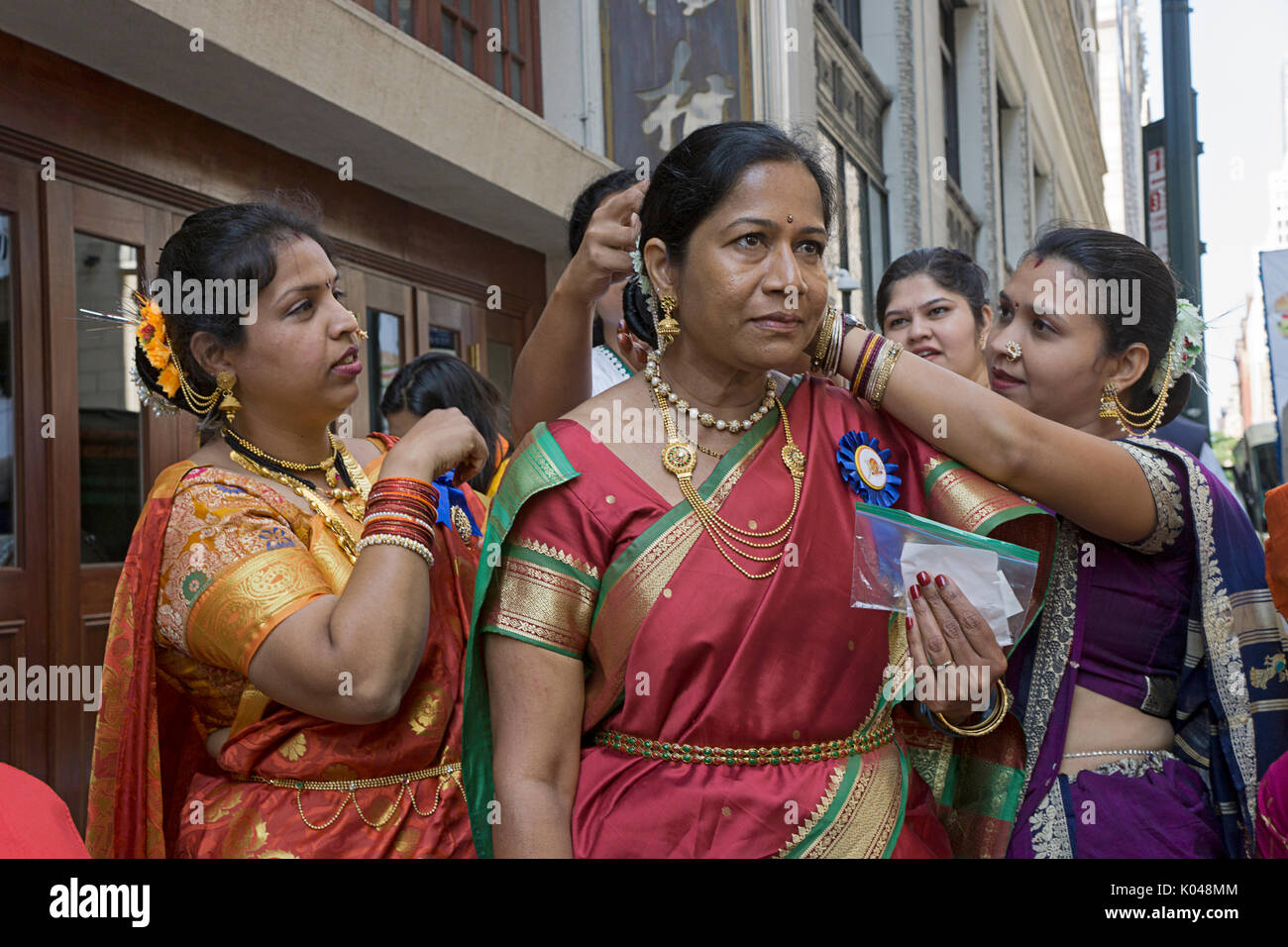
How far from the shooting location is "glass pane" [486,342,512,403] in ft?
21.6

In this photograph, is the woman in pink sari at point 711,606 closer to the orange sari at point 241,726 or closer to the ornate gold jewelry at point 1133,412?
the orange sari at point 241,726

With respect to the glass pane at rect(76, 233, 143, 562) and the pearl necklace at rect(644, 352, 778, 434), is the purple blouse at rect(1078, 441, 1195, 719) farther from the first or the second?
the glass pane at rect(76, 233, 143, 562)

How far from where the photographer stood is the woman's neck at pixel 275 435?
2119mm

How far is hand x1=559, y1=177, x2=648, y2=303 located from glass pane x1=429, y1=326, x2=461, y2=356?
164 inches

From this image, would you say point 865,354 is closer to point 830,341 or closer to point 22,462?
point 830,341

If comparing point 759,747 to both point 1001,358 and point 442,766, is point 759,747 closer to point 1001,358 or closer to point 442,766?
point 442,766

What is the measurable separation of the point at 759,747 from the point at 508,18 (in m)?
5.98

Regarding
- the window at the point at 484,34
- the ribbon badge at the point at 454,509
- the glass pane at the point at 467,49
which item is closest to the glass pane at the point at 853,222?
the window at the point at 484,34

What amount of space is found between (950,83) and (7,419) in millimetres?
13039

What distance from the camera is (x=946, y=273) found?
3572 millimetres

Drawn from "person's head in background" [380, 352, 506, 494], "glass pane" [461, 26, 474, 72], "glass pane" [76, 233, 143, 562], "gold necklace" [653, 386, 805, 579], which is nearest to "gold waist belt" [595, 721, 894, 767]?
"gold necklace" [653, 386, 805, 579]

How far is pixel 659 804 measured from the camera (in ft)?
5.13

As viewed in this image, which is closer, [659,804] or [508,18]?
[659,804]
